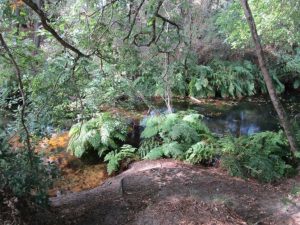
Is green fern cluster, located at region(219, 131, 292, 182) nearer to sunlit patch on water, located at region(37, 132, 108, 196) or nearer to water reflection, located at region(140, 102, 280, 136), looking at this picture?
sunlit patch on water, located at region(37, 132, 108, 196)

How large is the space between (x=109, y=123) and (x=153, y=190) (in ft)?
12.7

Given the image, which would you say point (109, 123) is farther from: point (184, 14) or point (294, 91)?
point (294, 91)

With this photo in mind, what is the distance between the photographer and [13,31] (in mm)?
4684

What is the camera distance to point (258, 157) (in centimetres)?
686

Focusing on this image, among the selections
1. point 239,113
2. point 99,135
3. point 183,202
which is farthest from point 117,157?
point 239,113

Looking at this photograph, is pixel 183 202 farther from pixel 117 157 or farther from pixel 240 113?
pixel 240 113

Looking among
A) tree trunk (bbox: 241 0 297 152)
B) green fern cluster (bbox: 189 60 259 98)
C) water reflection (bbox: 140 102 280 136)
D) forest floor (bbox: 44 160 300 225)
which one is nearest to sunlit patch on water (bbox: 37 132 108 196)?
forest floor (bbox: 44 160 300 225)

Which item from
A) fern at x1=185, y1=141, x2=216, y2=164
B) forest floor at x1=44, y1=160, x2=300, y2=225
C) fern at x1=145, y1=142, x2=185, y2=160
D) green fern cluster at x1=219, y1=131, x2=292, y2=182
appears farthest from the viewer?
fern at x1=145, y1=142, x2=185, y2=160

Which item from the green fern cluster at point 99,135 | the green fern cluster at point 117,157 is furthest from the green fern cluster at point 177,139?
the green fern cluster at point 99,135

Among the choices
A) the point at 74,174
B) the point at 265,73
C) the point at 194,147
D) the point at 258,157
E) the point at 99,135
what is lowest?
the point at 74,174

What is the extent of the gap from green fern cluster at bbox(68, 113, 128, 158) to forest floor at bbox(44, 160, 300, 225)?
237 cm

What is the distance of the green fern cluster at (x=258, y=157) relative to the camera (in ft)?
21.8

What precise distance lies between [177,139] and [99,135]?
195cm

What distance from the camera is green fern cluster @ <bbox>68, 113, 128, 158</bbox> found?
29.3ft
